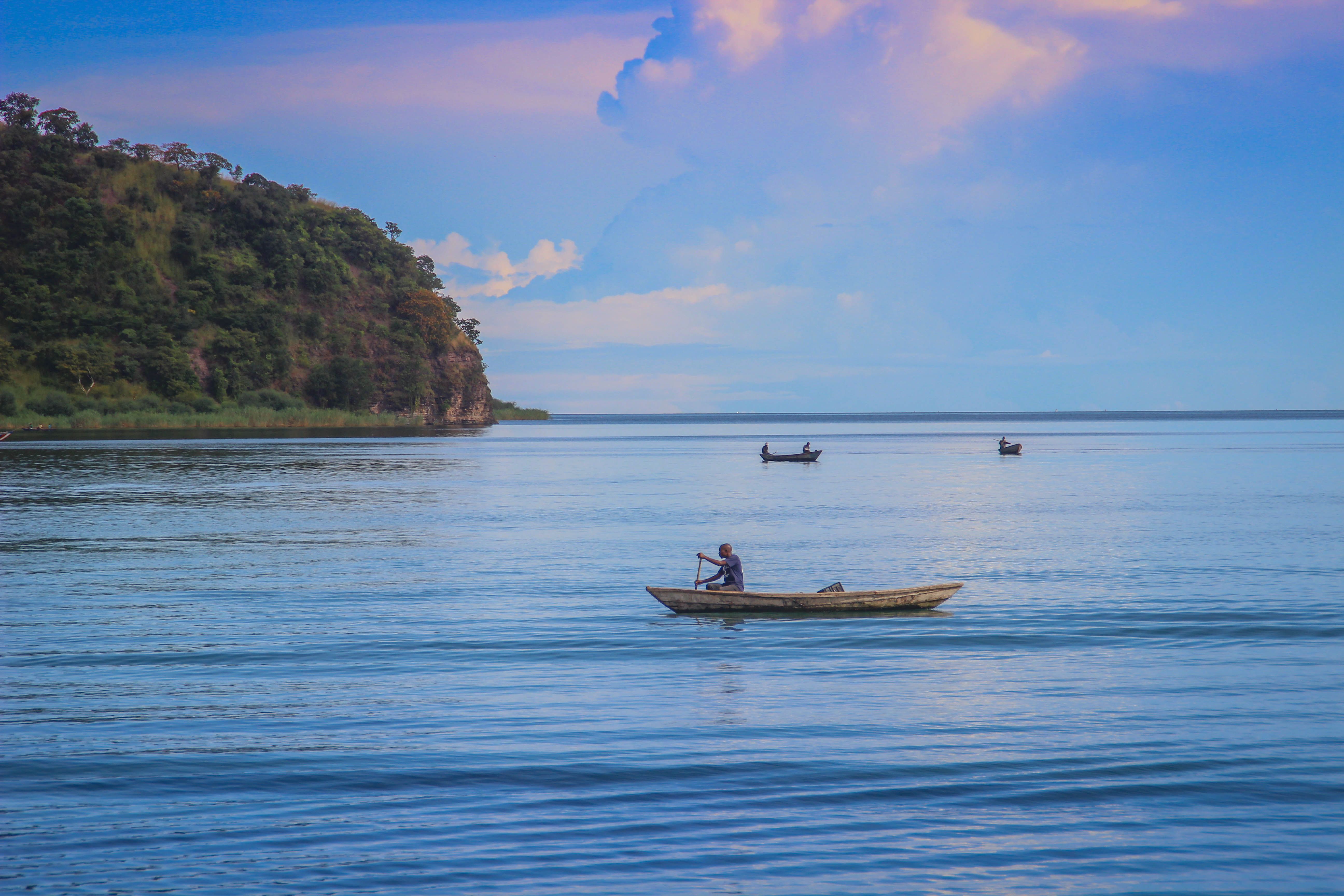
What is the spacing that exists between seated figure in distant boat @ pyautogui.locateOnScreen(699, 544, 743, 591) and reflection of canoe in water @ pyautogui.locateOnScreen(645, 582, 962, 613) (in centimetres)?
28

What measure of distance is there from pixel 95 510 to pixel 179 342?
113 meters

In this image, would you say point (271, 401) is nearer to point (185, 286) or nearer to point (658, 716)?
point (185, 286)

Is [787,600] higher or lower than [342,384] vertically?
lower

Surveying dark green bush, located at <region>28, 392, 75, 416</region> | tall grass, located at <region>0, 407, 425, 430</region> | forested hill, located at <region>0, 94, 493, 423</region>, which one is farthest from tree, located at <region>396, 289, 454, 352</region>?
dark green bush, located at <region>28, 392, 75, 416</region>

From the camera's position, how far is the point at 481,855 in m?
10.7

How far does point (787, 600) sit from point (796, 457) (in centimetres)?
6888

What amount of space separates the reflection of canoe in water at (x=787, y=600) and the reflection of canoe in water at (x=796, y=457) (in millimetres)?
65432

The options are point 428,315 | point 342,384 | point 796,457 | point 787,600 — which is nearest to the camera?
point 787,600

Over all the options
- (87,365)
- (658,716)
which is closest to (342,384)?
(87,365)

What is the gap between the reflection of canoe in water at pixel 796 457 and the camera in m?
91.4

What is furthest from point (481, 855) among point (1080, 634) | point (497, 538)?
point (497, 538)

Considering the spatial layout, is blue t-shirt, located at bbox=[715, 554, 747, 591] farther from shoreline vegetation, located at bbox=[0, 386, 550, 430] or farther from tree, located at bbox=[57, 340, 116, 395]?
tree, located at bbox=[57, 340, 116, 395]

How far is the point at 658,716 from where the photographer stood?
16.0 m

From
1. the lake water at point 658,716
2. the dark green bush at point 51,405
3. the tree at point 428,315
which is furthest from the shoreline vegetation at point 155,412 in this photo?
the lake water at point 658,716
